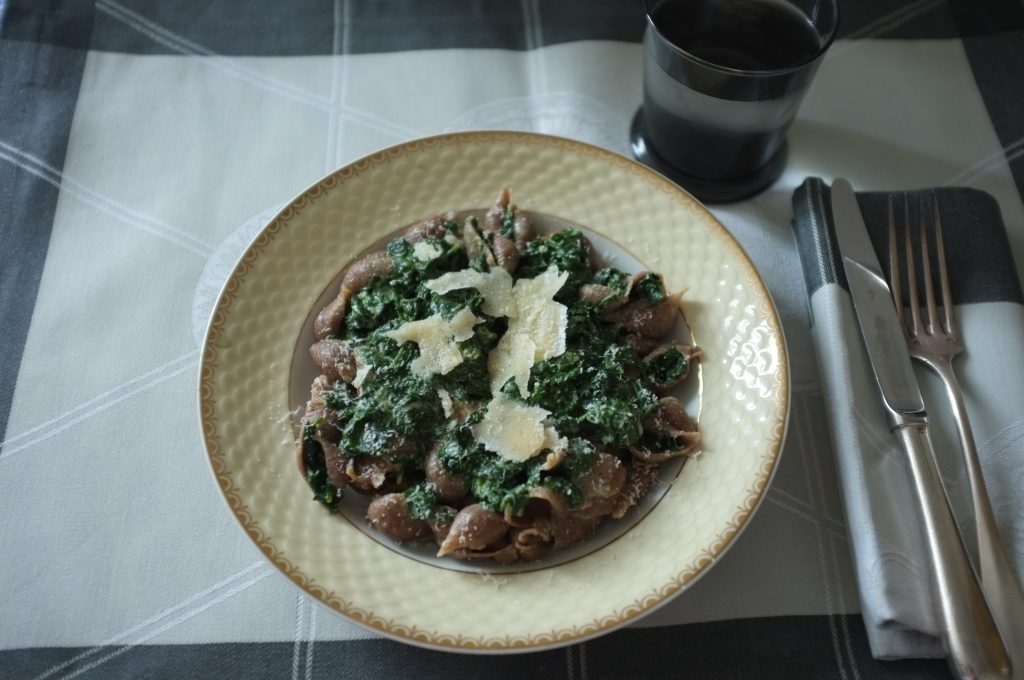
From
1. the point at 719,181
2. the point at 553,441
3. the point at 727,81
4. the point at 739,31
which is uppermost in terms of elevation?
the point at 739,31

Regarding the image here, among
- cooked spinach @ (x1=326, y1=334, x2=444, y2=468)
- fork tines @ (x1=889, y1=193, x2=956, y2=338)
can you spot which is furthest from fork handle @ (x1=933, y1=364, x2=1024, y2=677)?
cooked spinach @ (x1=326, y1=334, x2=444, y2=468)

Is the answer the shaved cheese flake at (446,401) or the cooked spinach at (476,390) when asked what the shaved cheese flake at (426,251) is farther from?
the shaved cheese flake at (446,401)

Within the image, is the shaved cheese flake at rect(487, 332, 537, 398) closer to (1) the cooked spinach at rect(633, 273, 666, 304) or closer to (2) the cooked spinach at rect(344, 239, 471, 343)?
(2) the cooked spinach at rect(344, 239, 471, 343)

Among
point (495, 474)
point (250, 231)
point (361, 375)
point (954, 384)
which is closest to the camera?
point (495, 474)

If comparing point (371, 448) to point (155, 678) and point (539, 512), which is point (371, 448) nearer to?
point (539, 512)

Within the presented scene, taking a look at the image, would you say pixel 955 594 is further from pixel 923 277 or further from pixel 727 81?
pixel 727 81

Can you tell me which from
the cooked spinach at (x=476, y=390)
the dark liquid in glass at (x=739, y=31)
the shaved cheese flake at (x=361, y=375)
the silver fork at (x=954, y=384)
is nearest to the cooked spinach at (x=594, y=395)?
the cooked spinach at (x=476, y=390)

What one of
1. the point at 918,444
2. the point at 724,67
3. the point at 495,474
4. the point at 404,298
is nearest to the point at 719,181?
the point at 724,67
